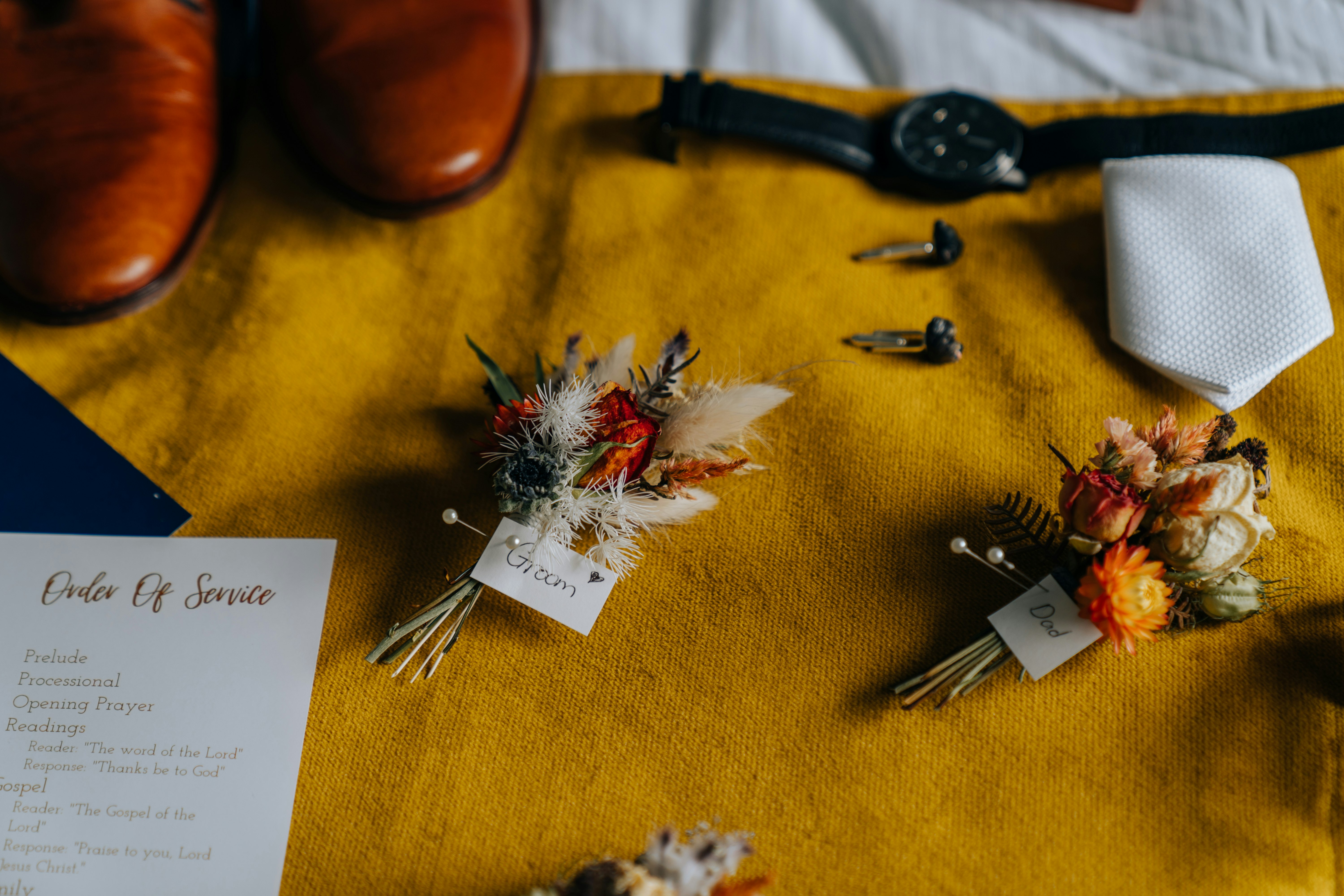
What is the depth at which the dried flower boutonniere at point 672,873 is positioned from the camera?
0.48m

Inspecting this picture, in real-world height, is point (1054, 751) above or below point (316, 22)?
below

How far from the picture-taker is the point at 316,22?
88 centimetres

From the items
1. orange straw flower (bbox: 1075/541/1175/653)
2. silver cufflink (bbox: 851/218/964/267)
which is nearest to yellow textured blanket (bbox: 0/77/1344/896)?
silver cufflink (bbox: 851/218/964/267)

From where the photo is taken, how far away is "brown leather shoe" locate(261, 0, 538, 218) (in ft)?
2.76

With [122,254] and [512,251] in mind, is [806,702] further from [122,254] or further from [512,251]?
[122,254]

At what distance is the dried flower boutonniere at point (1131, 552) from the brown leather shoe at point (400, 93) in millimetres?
651

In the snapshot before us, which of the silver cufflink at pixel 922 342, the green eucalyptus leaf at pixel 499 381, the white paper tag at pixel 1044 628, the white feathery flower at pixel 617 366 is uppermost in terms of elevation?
the white feathery flower at pixel 617 366

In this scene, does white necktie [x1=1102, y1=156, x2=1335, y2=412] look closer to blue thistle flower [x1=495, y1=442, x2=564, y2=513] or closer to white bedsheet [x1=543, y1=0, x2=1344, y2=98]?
white bedsheet [x1=543, y1=0, x2=1344, y2=98]

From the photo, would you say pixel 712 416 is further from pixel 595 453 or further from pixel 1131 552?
pixel 1131 552

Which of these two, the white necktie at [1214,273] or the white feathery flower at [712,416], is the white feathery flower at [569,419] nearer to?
the white feathery flower at [712,416]

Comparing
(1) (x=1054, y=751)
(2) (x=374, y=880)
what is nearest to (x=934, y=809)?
(1) (x=1054, y=751)

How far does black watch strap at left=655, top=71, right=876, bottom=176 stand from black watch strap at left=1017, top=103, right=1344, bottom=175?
0.78ft

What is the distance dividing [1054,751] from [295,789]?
0.64 meters

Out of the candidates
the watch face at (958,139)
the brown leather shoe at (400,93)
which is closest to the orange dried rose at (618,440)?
the brown leather shoe at (400,93)
